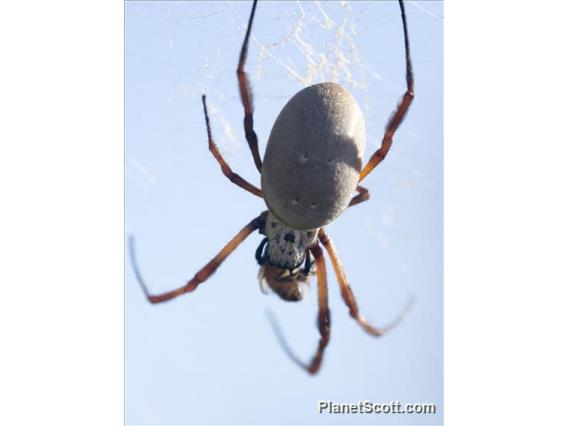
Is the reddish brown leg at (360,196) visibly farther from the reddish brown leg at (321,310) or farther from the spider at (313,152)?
the reddish brown leg at (321,310)

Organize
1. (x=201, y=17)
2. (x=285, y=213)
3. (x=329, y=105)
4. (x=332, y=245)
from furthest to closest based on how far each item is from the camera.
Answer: (x=332, y=245) → (x=201, y=17) → (x=285, y=213) → (x=329, y=105)

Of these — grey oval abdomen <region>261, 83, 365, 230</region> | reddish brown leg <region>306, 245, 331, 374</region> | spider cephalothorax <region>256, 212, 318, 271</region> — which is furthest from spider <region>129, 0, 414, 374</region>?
reddish brown leg <region>306, 245, 331, 374</region>

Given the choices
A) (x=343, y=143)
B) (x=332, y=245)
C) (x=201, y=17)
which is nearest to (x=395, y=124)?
(x=343, y=143)

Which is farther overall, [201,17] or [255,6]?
[201,17]

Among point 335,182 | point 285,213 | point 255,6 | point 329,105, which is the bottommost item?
point 285,213

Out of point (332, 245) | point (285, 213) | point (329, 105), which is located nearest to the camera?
point (329, 105)

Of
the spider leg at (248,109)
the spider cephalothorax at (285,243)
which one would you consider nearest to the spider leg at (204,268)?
the spider cephalothorax at (285,243)

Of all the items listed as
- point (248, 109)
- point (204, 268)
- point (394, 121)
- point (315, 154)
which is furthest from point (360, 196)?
point (204, 268)

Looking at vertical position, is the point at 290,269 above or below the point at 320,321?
above

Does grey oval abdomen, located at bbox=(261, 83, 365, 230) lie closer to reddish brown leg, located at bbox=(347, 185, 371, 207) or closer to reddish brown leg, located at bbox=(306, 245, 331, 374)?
reddish brown leg, located at bbox=(347, 185, 371, 207)

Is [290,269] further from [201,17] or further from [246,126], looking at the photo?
[201,17]
